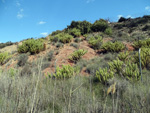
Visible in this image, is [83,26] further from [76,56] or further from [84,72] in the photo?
[84,72]

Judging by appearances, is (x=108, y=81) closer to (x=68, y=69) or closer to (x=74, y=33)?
(x=68, y=69)

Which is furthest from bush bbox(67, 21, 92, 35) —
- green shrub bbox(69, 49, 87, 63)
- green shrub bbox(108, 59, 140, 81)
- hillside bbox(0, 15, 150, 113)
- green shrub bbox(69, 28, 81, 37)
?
green shrub bbox(108, 59, 140, 81)

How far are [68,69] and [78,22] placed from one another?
12602 millimetres

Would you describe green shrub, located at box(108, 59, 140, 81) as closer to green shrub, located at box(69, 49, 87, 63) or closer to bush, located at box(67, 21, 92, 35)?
green shrub, located at box(69, 49, 87, 63)

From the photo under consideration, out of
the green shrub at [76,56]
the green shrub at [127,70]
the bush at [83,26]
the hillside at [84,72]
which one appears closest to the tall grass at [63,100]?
the hillside at [84,72]

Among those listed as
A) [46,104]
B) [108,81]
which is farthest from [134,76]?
[46,104]

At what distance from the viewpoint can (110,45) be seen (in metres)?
8.17

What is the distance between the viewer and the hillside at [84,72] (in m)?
1.66

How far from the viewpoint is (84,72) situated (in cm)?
547

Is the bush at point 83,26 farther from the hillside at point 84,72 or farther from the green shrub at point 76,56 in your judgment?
the green shrub at point 76,56

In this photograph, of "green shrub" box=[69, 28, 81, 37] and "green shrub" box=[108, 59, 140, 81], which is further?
"green shrub" box=[69, 28, 81, 37]

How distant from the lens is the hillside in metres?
1.66

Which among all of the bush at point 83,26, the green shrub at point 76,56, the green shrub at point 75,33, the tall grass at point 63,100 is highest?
the bush at point 83,26

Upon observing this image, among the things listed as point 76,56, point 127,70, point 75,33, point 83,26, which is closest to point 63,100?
point 127,70
